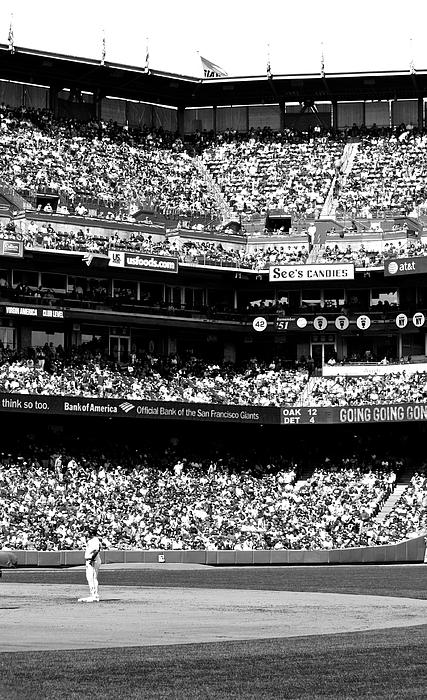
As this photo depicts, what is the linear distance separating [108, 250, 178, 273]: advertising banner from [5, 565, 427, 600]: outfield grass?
65.0 feet

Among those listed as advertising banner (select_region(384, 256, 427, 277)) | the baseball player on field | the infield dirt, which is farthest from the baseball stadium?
the baseball player on field

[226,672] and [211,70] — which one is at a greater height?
[211,70]

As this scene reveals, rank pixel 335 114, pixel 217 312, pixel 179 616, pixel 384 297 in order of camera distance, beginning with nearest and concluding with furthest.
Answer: pixel 179 616, pixel 384 297, pixel 217 312, pixel 335 114

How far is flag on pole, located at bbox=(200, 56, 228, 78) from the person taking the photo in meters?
80.8

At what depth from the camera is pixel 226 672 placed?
596 inches

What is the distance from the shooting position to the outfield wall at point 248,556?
50.2 m

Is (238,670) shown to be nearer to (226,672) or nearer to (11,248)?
(226,672)

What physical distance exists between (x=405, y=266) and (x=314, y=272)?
5054 mm

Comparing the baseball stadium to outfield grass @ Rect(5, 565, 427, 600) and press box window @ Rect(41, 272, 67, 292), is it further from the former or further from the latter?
outfield grass @ Rect(5, 565, 427, 600)

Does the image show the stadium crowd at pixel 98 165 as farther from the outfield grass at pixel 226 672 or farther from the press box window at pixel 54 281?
the outfield grass at pixel 226 672

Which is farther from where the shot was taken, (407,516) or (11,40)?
(11,40)

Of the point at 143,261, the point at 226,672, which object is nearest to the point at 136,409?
the point at 143,261

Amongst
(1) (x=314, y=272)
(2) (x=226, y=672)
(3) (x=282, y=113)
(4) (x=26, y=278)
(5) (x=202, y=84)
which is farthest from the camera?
(3) (x=282, y=113)

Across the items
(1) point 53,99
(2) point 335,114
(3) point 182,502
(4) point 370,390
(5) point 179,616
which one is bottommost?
(3) point 182,502
